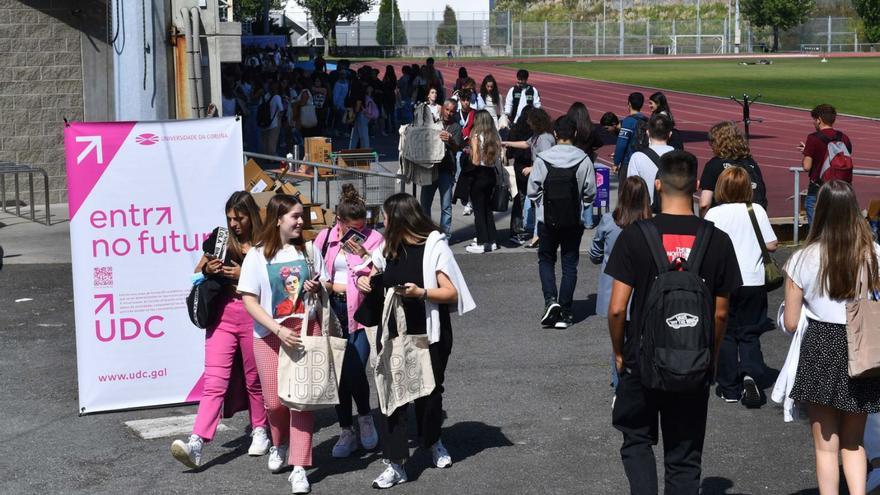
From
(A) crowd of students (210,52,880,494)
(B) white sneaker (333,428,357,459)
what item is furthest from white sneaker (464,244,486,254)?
(B) white sneaker (333,428,357,459)

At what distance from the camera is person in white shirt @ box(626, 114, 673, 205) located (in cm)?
1050

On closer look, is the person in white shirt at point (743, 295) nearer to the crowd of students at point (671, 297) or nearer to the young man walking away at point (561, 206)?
the crowd of students at point (671, 297)

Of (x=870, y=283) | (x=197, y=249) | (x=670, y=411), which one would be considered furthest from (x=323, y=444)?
(x=870, y=283)

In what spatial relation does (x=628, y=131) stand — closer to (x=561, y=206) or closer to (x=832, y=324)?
(x=561, y=206)

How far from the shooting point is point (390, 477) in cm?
712

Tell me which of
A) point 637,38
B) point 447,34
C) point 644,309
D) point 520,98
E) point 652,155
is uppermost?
point 447,34

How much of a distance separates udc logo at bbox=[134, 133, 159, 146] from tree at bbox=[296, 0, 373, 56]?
8402 centimetres

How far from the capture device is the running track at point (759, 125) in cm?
2214

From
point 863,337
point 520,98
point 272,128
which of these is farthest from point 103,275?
point 272,128

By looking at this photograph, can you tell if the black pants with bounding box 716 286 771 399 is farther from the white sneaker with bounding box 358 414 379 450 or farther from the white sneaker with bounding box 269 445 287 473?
the white sneaker with bounding box 269 445 287 473

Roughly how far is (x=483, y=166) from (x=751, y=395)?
629cm

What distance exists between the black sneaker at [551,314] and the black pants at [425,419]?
13.0 feet

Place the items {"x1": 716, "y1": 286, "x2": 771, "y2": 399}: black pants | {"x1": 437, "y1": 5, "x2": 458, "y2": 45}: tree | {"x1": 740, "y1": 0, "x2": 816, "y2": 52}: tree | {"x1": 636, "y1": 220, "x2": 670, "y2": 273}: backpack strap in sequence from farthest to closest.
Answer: {"x1": 437, "y1": 5, "x2": 458, "y2": 45}: tree → {"x1": 740, "y1": 0, "x2": 816, "y2": 52}: tree → {"x1": 716, "y1": 286, "x2": 771, "y2": 399}: black pants → {"x1": 636, "y1": 220, "x2": 670, "y2": 273}: backpack strap

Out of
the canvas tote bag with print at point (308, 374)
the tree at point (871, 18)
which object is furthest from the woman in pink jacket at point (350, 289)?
the tree at point (871, 18)
